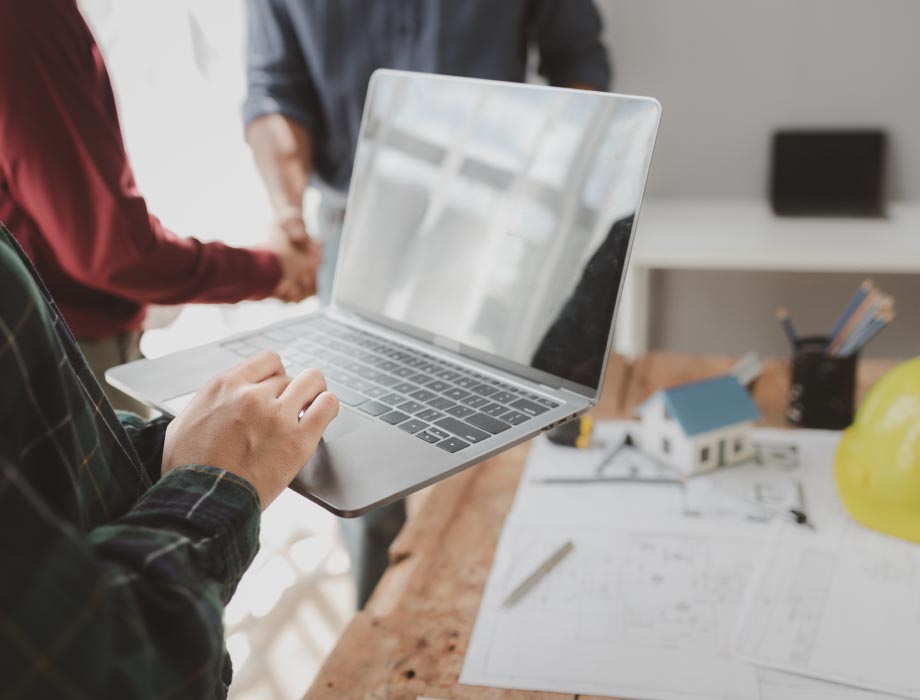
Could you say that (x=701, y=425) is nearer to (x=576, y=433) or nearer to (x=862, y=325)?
(x=576, y=433)

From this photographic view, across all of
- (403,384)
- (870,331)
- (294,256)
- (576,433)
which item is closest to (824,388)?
(870,331)

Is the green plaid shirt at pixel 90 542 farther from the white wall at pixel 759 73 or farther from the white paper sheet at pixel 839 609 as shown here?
the white wall at pixel 759 73

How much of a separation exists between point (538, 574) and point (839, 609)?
265 mm

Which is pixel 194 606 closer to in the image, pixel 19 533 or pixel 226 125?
pixel 19 533

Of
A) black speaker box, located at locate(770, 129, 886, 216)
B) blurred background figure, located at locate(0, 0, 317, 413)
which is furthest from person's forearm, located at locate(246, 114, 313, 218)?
black speaker box, located at locate(770, 129, 886, 216)

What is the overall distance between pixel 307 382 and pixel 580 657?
12.5 inches

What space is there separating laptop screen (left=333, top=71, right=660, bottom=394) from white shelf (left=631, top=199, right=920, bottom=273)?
3.51ft

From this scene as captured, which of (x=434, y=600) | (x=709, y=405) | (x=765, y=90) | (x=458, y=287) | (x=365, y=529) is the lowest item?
(x=365, y=529)

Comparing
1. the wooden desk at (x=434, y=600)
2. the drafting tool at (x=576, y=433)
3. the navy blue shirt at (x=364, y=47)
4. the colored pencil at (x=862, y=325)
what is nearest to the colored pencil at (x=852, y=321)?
the colored pencil at (x=862, y=325)

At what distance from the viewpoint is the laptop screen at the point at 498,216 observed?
2.62 feet

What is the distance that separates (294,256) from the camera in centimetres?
134

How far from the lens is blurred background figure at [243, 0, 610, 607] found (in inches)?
60.2

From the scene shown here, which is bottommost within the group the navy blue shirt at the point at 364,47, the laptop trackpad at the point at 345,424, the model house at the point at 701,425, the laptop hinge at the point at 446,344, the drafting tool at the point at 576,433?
→ the drafting tool at the point at 576,433

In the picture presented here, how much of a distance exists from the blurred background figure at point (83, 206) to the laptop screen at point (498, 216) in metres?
0.24
